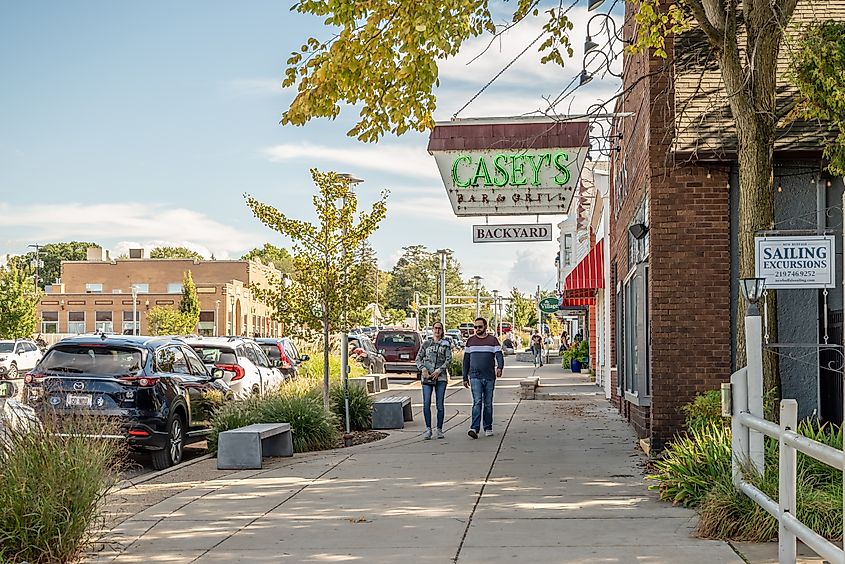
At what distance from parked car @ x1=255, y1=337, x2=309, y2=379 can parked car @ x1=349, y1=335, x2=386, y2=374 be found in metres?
8.06

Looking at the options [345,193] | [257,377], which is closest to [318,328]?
[345,193]

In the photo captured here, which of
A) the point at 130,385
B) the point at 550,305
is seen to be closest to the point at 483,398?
the point at 130,385

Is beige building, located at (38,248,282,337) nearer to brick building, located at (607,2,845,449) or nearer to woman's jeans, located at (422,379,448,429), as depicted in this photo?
woman's jeans, located at (422,379,448,429)

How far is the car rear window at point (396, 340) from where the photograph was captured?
38375mm

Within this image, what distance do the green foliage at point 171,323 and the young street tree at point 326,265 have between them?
5951 centimetres

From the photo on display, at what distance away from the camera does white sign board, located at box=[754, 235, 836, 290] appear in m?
9.61

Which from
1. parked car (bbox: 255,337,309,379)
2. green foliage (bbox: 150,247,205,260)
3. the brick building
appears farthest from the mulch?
green foliage (bbox: 150,247,205,260)

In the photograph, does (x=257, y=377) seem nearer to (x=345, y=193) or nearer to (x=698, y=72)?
(x=345, y=193)

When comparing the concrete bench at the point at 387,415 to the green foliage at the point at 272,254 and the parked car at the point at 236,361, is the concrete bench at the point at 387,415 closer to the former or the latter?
the parked car at the point at 236,361

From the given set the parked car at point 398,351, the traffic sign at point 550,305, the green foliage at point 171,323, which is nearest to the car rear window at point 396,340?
the parked car at point 398,351

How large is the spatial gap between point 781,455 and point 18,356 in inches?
1602

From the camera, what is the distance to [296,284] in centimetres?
1723

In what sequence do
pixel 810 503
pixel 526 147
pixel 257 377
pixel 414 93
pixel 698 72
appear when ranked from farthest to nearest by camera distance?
pixel 257 377, pixel 526 147, pixel 698 72, pixel 414 93, pixel 810 503

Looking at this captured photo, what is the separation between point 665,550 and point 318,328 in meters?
10.0
